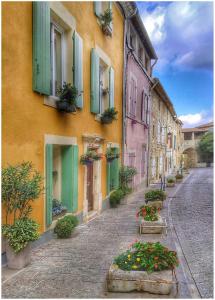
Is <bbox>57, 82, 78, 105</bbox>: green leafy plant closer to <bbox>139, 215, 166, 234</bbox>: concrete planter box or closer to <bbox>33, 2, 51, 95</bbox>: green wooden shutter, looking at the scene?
<bbox>33, 2, 51, 95</bbox>: green wooden shutter

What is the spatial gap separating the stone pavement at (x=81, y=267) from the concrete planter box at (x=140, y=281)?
0.08 metres

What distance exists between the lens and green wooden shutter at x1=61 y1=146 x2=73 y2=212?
7.54m

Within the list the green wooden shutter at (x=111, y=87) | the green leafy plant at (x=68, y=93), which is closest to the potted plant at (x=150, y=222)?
the green leafy plant at (x=68, y=93)

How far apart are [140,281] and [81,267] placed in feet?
4.55

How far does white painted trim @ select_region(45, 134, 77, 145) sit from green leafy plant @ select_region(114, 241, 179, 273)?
3163 mm

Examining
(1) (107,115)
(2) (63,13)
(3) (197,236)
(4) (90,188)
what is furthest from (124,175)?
(2) (63,13)

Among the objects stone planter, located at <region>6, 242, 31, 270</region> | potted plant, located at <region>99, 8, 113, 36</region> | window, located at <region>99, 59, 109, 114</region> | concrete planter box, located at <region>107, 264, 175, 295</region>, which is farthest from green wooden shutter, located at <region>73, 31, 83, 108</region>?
concrete planter box, located at <region>107, 264, 175, 295</region>

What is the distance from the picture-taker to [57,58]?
7.20 metres

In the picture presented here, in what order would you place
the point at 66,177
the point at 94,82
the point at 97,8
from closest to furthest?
the point at 66,177, the point at 94,82, the point at 97,8

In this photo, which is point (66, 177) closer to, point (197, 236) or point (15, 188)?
point (15, 188)

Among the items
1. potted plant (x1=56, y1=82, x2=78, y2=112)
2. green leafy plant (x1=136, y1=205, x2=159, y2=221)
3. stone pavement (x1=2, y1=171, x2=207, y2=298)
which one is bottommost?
stone pavement (x1=2, y1=171, x2=207, y2=298)

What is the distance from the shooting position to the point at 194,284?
4387mm

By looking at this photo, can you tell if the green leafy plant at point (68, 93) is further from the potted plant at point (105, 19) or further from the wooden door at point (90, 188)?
the potted plant at point (105, 19)

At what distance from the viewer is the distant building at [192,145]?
47066 mm
